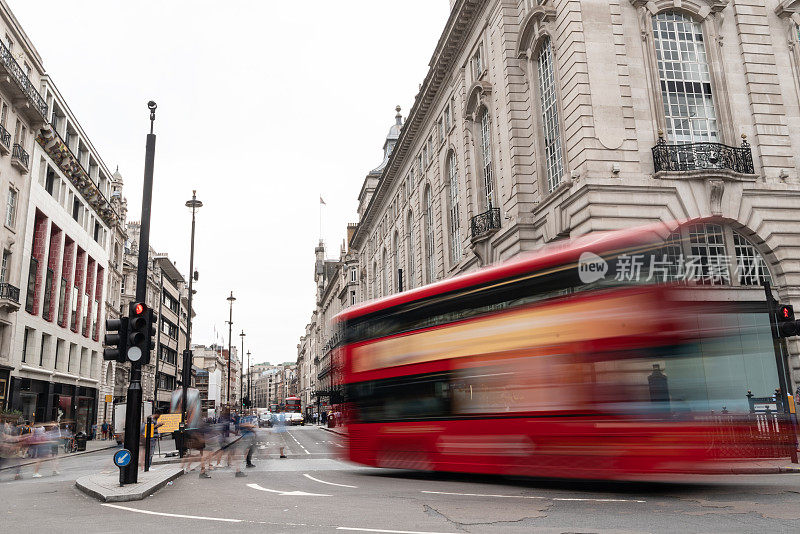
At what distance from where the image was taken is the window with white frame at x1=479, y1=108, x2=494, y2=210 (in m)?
31.5

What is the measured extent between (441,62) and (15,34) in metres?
→ 24.2

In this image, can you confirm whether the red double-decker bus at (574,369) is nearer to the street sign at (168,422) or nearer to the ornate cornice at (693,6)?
the ornate cornice at (693,6)

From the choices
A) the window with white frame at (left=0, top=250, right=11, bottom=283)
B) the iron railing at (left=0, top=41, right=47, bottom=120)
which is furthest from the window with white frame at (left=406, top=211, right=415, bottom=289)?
the window with white frame at (left=0, top=250, right=11, bottom=283)

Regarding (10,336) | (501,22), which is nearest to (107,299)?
(10,336)

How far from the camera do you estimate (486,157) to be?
106ft

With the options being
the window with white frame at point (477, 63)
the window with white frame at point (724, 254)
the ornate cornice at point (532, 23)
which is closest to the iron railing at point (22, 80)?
the window with white frame at point (477, 63)

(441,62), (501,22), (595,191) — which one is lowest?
(595,191)

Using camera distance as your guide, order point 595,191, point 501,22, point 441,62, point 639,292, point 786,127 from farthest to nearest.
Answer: point 441,62
point 501,22
point 786,127
point 595,191
point 639,292

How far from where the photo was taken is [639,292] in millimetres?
10617

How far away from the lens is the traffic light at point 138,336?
12825 mm

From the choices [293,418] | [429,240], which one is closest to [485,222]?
[429,240]

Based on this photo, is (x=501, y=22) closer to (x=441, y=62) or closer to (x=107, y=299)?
(x=441, y=62)

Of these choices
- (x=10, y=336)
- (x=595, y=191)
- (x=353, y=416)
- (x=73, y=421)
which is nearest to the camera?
(x=353, y=416)

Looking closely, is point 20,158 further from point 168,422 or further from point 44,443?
point 44,443
